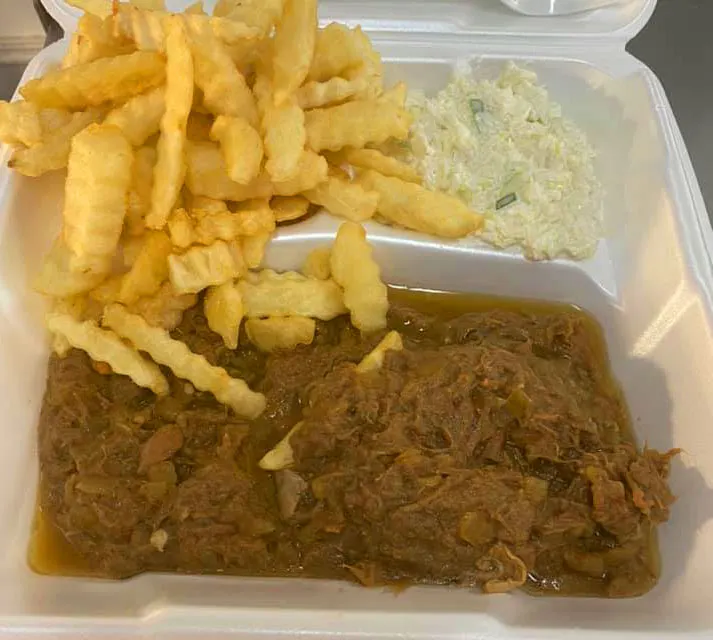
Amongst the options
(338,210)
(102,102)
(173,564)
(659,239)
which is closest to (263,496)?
(173,564)

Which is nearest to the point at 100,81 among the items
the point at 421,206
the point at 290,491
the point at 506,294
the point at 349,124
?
the point at 349,124

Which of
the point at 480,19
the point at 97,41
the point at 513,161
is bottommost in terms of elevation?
the point at 513,161

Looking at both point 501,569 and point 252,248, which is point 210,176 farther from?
point 501,569

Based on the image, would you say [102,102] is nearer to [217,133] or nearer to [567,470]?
[217,133]

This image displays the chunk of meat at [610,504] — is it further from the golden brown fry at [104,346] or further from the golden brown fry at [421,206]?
the golden brown fry at [104,346]

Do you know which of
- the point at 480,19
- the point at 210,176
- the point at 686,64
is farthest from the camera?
the point at 686,64

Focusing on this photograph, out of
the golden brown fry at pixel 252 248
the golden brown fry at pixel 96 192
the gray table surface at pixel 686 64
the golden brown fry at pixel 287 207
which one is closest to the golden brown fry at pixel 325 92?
the golden brown fry at pixel 287 207
